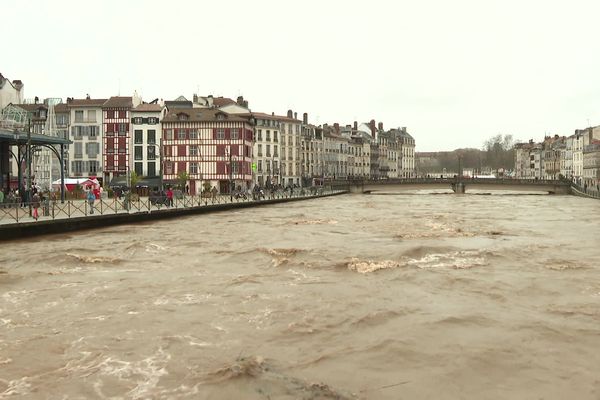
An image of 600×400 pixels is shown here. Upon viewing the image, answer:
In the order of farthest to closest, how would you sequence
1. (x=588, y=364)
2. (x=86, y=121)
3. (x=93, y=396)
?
1. (x=86, y=121)
2. (x=588, y=364)
3. (x=93, y=396)

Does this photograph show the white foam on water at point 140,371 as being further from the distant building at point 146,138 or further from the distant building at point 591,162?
the distant building at point 591,162

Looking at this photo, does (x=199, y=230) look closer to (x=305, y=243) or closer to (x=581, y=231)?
(x=305, y=243)

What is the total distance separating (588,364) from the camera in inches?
382

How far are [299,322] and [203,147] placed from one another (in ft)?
203

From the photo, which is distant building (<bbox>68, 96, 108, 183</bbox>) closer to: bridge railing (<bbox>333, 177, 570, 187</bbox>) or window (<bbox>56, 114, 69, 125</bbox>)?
window (<bbox>56, 114, 69, 125</bbox>)

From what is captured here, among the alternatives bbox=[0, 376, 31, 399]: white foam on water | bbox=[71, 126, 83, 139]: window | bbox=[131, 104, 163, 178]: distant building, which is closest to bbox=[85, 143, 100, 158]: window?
bbox=[71, 126, 83, 139]: window

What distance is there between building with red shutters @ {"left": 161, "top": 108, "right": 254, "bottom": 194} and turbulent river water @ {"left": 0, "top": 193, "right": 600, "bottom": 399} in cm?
4899

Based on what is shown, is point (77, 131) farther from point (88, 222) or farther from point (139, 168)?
point (88, 222)

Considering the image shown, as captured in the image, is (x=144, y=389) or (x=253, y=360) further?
(x=253, y=360)

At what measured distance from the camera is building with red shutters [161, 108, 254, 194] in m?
72.1

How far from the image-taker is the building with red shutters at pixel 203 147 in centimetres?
7212

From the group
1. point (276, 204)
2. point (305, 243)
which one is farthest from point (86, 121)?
point (305, 243)

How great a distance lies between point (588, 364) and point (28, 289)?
12.2m

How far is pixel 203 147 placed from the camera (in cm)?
7256
